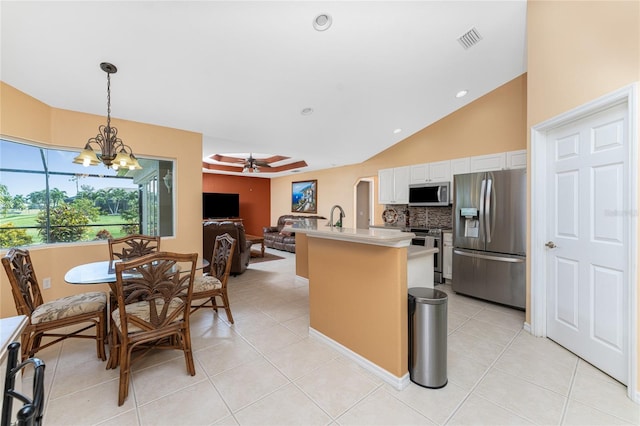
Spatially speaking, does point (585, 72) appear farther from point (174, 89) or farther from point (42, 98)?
point (42, 98)

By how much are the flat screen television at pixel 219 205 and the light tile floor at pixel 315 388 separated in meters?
5.65

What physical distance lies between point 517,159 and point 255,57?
3687mm

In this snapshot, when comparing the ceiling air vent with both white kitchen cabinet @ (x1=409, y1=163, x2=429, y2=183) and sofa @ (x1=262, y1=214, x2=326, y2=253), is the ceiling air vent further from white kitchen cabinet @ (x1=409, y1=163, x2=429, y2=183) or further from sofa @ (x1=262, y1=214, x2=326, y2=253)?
sofa @ (x1=262, y1=214, x2=326, y2=253)

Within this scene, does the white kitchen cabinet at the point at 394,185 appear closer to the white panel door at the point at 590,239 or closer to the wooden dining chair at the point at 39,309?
the white panel door at the point at 590,239

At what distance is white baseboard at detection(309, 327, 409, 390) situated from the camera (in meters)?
1.92

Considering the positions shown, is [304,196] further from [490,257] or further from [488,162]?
[490,257]

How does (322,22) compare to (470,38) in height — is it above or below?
below

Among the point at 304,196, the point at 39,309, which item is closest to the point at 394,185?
the point at 304,196

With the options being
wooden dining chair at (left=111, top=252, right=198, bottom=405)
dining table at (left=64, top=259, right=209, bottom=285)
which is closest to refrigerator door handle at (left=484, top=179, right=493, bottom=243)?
wooden dining chair at (left=111, top=252, right=198, bottom=405)

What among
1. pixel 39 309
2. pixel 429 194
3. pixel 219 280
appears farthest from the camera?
pixel 429 194

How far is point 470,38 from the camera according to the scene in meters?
2.76

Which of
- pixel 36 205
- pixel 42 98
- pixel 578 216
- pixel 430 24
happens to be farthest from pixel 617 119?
pixel 36 205

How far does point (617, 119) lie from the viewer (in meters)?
2.01

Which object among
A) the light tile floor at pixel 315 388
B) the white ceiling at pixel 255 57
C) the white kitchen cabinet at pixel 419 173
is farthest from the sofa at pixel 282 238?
the light tile floor at pixel 315 388
